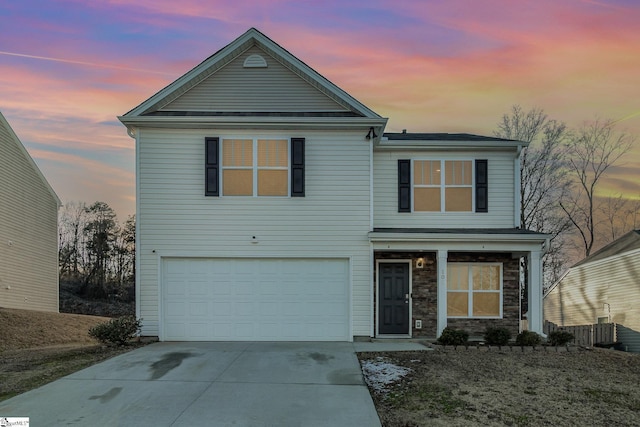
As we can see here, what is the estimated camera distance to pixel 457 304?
14.6 meters

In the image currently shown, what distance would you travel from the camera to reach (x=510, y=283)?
14688 millimetres

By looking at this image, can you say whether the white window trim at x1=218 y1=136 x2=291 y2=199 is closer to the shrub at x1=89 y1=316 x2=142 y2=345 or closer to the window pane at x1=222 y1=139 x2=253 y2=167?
the window pane at x1=222 y1=139 x2=253 y2=167

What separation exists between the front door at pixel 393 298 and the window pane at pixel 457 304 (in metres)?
1.25

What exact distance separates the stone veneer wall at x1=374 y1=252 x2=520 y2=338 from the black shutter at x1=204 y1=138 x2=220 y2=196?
4.82 metres

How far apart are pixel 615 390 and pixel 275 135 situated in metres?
9.33

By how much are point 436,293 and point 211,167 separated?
23.0ft

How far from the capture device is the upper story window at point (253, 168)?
13.5 metres

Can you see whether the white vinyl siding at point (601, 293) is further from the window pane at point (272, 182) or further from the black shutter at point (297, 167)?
the window pane at point (272, 182)

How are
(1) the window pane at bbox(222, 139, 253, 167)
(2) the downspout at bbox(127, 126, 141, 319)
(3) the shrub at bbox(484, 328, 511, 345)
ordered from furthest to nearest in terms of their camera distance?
1. (1) the window pane at bbox(222, 139, 253, 167)
2. (2) the downspout at bbox(127, 126, 141, 319)
3. (3) the shrub at bbox(484, 328, 511, 345)

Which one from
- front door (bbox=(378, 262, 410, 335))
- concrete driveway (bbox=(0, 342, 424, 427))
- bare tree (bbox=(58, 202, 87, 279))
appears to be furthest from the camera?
bare tree (bbox=(58, 202, 87, 279))

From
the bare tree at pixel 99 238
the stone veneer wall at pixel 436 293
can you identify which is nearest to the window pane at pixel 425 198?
the stone veneer wall at pixel 436 293

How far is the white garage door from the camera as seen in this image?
13312 millimetres

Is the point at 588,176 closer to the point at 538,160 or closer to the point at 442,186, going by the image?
the point at 538,160

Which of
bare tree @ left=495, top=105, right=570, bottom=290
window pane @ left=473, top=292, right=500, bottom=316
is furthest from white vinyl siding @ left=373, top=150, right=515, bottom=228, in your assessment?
bare tree @ left=495, top=105, right=570, bottom=290
